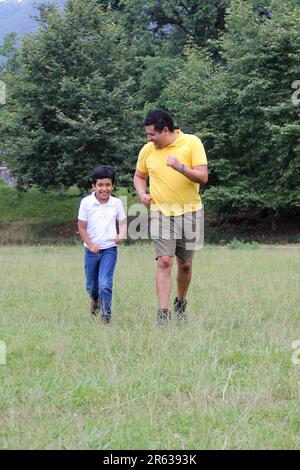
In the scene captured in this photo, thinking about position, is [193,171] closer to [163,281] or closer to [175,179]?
[175,179]

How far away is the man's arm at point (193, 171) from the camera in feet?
19.8

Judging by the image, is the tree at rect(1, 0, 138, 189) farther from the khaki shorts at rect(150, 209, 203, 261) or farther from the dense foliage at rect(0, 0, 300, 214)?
the khaki shorts at rect(150, 209, 203, 261)

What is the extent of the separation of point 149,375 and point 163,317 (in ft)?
6.11

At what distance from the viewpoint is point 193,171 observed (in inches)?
243

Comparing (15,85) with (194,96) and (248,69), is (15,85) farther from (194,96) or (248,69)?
(248,69)

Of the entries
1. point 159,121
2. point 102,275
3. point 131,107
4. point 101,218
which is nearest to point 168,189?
point 159,121

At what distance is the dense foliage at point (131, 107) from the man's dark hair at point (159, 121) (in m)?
15.7

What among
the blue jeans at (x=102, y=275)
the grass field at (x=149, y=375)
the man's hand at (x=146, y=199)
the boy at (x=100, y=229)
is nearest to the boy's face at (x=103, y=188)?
the boy at (x=100, y=229)

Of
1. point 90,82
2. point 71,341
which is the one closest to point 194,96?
point 90,82

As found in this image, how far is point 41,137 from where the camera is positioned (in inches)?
888

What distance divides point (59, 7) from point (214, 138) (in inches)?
312

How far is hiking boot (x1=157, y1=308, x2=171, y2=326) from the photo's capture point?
5.93 m

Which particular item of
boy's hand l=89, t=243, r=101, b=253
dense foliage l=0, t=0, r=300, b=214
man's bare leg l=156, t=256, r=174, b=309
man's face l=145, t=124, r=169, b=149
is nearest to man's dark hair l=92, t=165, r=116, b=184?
man's face l=145, t=124, r=169, b=149

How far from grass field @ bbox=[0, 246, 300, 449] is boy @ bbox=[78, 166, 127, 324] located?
0.41 m
